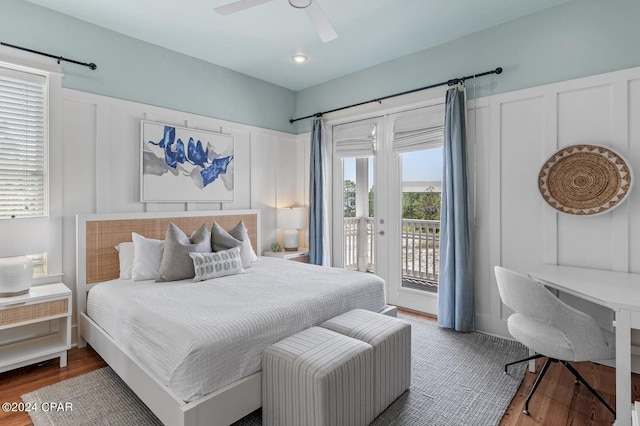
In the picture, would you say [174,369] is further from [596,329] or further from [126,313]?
[596,329]

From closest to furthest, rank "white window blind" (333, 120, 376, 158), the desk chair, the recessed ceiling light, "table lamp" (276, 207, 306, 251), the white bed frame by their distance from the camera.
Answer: the white bed frame → the desk chair → the recessed ceiling light → "white window blind" (333, 120, 376, 158) → "table lamp" (276, 207, 306, 251)

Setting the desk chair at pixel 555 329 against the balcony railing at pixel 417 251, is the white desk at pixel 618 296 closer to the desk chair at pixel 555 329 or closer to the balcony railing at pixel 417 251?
the desk chair at pixel 555 329

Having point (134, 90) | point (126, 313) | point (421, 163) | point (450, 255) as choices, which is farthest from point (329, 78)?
point (126, 313)

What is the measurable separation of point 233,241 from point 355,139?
2.04 metres

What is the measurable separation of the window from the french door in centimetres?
312

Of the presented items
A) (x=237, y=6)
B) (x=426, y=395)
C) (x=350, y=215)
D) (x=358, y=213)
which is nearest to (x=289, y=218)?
(x=350, y=215)

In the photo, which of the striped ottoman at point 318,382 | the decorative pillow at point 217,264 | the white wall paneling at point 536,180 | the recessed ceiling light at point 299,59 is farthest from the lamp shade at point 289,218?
the striped ottoman at point 318,382

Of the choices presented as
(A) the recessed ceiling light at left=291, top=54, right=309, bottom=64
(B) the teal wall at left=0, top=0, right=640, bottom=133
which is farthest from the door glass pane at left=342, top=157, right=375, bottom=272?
(A) the recessed ceiling light at left=291, top=54, right=309, bottom=64

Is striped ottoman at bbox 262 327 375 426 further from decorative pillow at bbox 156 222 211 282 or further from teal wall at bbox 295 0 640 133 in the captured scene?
teal wall at bbox 295 0 640 133

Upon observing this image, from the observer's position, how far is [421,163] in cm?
377

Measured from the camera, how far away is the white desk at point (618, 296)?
1.74 meters

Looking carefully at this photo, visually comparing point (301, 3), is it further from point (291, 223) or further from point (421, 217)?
point (291, 223)

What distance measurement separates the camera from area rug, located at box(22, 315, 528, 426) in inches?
77.8

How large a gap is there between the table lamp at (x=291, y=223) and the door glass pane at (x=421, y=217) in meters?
1.42
